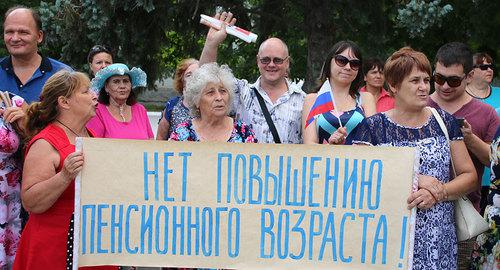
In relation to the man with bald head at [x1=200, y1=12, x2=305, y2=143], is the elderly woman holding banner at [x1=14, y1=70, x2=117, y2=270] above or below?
below

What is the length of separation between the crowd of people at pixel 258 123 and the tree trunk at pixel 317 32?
5386mm

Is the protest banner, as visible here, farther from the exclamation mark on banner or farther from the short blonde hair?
the short blonde hair

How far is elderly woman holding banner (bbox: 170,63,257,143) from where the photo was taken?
4574 mm

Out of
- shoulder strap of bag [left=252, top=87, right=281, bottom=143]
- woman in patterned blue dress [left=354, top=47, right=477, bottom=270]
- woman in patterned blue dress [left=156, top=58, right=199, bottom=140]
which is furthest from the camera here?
woman in patterned blue dress [left=156, top=58, right=199, bottom=140]

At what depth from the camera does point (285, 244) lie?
4.09 m

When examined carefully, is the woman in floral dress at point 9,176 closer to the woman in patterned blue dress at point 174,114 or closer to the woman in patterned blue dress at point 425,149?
the woman in patterned blue dress at point 174,114

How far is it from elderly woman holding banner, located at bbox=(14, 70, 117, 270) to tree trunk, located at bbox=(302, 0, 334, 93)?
7401 millimetres

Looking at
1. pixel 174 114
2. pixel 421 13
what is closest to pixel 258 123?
pixel 174 114

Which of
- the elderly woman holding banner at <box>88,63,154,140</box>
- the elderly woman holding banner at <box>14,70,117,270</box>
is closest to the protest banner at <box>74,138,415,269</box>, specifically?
the elderly woman holding banner at <box>14,70,117,270</box>

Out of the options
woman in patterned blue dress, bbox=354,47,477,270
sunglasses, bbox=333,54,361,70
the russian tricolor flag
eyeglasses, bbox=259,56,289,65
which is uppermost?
eyeglasses, bbox=259,56,289,65

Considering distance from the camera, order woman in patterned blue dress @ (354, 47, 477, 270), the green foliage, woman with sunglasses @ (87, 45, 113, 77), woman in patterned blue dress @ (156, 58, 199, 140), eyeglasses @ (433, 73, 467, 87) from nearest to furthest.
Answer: woman in patterned blue dress @ (354, 47, 477, 270) → eyeglasses @ (433, 73, 467, 87) → woman in patterned blue dress @ (156, 58, 199, 140) → woman with sunglasses @ (87, 45, 113, 77) → the green foliage

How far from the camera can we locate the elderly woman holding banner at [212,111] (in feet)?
15.0

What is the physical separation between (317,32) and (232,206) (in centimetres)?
777

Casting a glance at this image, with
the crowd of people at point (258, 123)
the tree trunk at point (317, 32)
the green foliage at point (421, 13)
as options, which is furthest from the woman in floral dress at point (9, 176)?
the tree trunk at point (317, 32)
